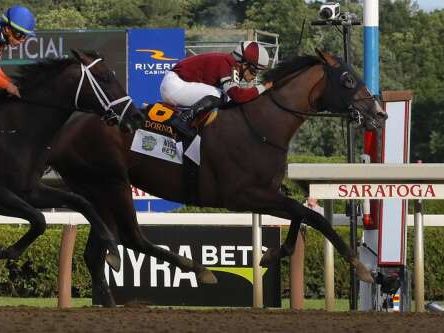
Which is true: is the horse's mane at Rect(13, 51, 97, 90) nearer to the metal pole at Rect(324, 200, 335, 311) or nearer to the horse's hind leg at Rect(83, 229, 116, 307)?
the horse's hind leg at Rect(83, 229, 116, 307)

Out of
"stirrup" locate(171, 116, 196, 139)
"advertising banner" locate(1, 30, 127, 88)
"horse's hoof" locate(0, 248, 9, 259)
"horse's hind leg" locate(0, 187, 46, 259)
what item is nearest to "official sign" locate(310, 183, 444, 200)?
"stirrup" locate(171, 116, 196, 139)

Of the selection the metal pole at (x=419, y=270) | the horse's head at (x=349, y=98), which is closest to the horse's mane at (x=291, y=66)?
the horse's head at (x=349, y=98)

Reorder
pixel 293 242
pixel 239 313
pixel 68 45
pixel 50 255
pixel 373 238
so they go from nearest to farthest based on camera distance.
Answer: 1. pixel 239 313
2. pixel 293 242
3. pixel 373 238
4. pixel 50 255
5. pixel 68 45

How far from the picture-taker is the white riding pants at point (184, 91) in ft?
26.1

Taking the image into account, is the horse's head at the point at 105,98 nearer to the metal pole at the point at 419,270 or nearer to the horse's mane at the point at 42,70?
the horse's mane at the point at 42,70

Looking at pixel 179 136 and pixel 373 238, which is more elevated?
pixel 179 136

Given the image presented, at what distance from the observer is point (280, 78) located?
26.8 ft

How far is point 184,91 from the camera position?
7.98 m

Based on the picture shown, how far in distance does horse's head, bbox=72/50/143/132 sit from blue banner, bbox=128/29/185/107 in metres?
7.56

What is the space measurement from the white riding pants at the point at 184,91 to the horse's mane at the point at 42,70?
0.81 m

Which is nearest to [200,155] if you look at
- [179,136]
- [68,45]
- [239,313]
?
[179,136]

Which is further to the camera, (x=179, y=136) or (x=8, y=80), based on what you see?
(x=179, y=136)

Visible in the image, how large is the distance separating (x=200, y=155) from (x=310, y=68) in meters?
0.95

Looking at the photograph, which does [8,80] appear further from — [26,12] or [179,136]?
[179,136]
